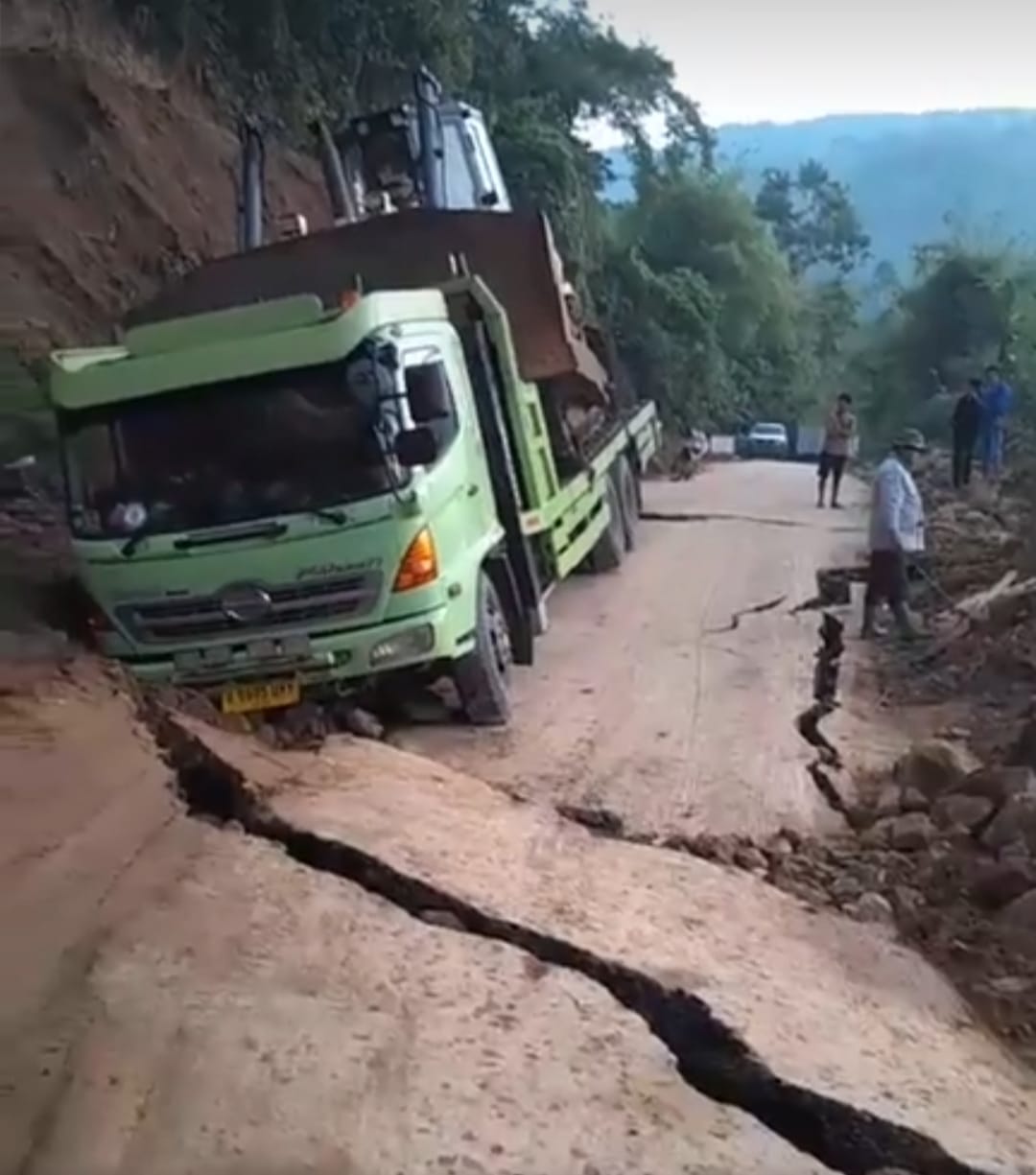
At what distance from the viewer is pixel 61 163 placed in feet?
57.4

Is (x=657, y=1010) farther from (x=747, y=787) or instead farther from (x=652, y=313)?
(x=652, y=313)

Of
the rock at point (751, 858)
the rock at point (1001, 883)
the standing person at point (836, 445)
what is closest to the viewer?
the rock at point (1001, 883)

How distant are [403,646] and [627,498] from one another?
7800 mm

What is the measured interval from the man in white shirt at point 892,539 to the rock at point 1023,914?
16.5 ft

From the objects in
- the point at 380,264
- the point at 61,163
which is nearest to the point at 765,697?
the point at 380,264

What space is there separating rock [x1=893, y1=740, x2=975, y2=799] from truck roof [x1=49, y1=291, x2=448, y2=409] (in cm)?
315

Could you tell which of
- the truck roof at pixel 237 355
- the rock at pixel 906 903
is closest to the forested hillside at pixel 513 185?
the truck roof at pixel 237 355

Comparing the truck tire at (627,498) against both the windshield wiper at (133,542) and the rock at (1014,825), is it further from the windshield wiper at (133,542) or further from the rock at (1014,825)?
the rock at (1014,825)

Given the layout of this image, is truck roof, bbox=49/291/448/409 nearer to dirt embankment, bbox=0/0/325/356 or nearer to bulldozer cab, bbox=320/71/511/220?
bulldozer cab, bbox=320/71/511/220

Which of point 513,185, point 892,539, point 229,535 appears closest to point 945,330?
point 513,185

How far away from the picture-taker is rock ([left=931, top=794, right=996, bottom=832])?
768 centimetres

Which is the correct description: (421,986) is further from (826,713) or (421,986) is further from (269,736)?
(826,713)

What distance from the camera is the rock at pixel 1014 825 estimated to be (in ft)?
24.2

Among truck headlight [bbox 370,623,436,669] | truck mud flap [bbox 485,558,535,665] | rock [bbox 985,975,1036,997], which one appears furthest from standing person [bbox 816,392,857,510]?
rock [bbox 985,975,1036,997]
